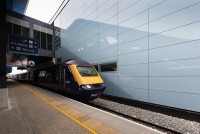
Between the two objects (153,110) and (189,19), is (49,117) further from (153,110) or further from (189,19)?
(189,19)

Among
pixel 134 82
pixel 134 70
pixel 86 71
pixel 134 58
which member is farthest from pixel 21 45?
pixel 134 82

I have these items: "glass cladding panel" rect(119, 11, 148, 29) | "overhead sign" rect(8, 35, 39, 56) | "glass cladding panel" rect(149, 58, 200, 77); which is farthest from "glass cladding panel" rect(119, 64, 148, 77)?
"overhead sign" rect(8, 35, 39, 56)

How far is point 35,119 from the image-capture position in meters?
5.21

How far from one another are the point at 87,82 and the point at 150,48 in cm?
440

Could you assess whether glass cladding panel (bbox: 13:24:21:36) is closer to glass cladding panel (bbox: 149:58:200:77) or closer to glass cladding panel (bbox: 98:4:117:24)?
glass cladding panel (bbox: 98:4:117:24)

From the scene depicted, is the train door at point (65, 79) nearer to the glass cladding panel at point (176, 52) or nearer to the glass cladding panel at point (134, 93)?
the glass cladding panel at point (134, 93)

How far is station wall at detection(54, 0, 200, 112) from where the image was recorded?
653cm

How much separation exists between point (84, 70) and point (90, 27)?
696 centimetres

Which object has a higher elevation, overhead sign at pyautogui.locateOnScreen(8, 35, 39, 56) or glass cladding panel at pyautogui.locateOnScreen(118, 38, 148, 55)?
overhead sign at pyautogui.locateOnScreen(8, 35, 39, 56)

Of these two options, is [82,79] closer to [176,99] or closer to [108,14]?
[176,99]

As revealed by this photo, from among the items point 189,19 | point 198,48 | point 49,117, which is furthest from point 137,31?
point 49,117

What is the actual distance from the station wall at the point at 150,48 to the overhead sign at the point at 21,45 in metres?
9.12

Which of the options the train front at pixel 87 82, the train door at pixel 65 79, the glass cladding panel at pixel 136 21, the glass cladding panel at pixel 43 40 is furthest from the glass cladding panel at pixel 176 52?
the glass cladding panel at pixel 43 40

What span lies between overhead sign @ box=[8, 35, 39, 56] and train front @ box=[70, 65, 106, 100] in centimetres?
1155
